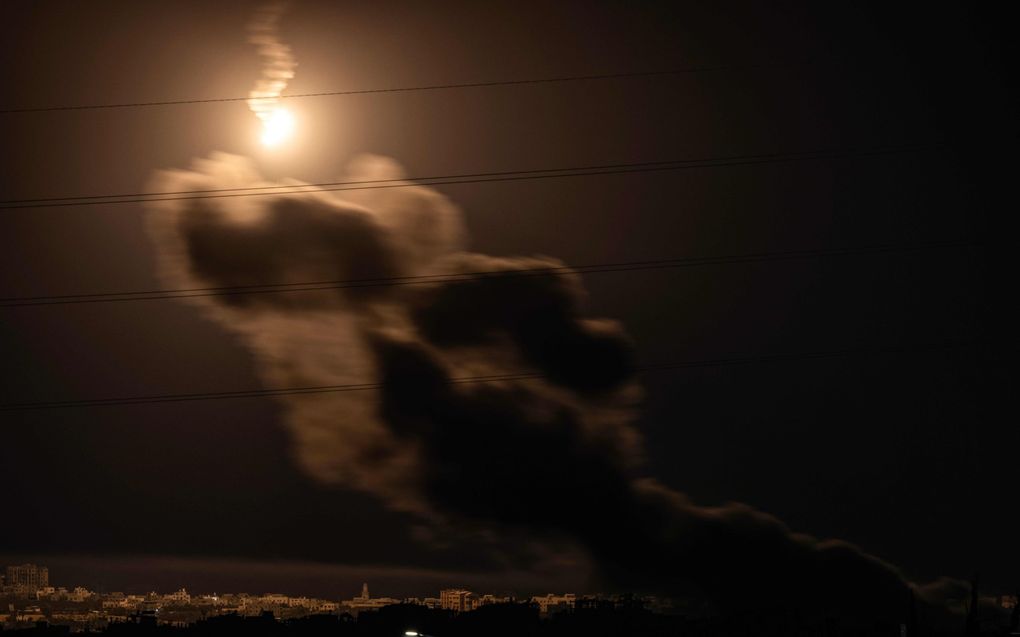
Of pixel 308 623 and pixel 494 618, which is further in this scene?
pixel 308 623

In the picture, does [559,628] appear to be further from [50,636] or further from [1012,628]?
[1012,628]

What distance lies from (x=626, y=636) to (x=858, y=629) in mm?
11935

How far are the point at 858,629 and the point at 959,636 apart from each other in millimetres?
4595

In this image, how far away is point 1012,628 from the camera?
2347 centimetres

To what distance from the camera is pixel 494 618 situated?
44.7m

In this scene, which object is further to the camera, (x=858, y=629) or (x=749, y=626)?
(x=858, y=629)

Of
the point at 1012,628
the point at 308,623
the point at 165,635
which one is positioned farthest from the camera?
the point at 308,623

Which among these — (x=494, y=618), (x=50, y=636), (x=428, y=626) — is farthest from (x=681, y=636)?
(x=50, y=636)

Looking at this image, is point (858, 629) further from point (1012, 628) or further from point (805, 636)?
point (1012, 628)

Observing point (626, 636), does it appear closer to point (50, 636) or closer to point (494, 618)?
point (494, 618)

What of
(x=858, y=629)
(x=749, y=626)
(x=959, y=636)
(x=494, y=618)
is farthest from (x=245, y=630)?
(x=959, y=636)

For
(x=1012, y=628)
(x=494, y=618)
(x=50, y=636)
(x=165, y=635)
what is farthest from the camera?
(x=494, y=618)

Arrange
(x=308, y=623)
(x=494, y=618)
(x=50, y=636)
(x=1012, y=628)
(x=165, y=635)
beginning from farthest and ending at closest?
(x=308, y=623), (x=494, y=618), (x=165, y=635), (x=50, y=636), (x=1012, y=628)

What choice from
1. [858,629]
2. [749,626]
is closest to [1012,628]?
[749,626]
